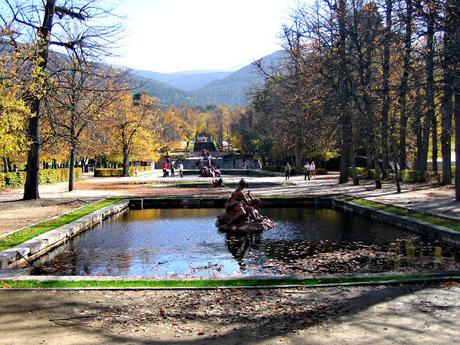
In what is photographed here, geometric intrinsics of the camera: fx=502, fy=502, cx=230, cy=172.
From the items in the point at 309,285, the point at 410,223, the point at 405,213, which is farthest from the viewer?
the point at 405,213

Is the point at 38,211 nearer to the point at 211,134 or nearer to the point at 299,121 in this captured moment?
the point at 299,121

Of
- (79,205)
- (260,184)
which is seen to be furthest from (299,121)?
(79,205)

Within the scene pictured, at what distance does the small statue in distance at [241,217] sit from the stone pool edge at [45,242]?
4.49 metres

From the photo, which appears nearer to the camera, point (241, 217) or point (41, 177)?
point (241, 217)

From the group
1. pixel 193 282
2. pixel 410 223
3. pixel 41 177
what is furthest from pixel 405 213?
pixel 41 177

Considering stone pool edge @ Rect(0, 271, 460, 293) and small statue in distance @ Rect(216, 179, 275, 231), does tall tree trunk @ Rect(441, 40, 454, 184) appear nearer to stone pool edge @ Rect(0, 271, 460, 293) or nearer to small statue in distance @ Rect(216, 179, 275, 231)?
small statue in distance @ Rect(216, 179, 275, 231)

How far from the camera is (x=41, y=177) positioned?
3894cm

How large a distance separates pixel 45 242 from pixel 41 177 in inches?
1105

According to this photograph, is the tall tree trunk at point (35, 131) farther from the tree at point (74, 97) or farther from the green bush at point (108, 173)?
the green bush at point (108, 173)

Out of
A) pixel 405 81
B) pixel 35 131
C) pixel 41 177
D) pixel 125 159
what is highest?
pixel 405 81

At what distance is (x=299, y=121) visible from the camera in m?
33.3

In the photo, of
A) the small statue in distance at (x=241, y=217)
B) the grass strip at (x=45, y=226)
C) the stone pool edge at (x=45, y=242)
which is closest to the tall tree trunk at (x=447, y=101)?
the small statue in distance at (x=241, y=217)

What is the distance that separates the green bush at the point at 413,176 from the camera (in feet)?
104

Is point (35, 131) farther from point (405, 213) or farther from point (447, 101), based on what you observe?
point (447, 101)
